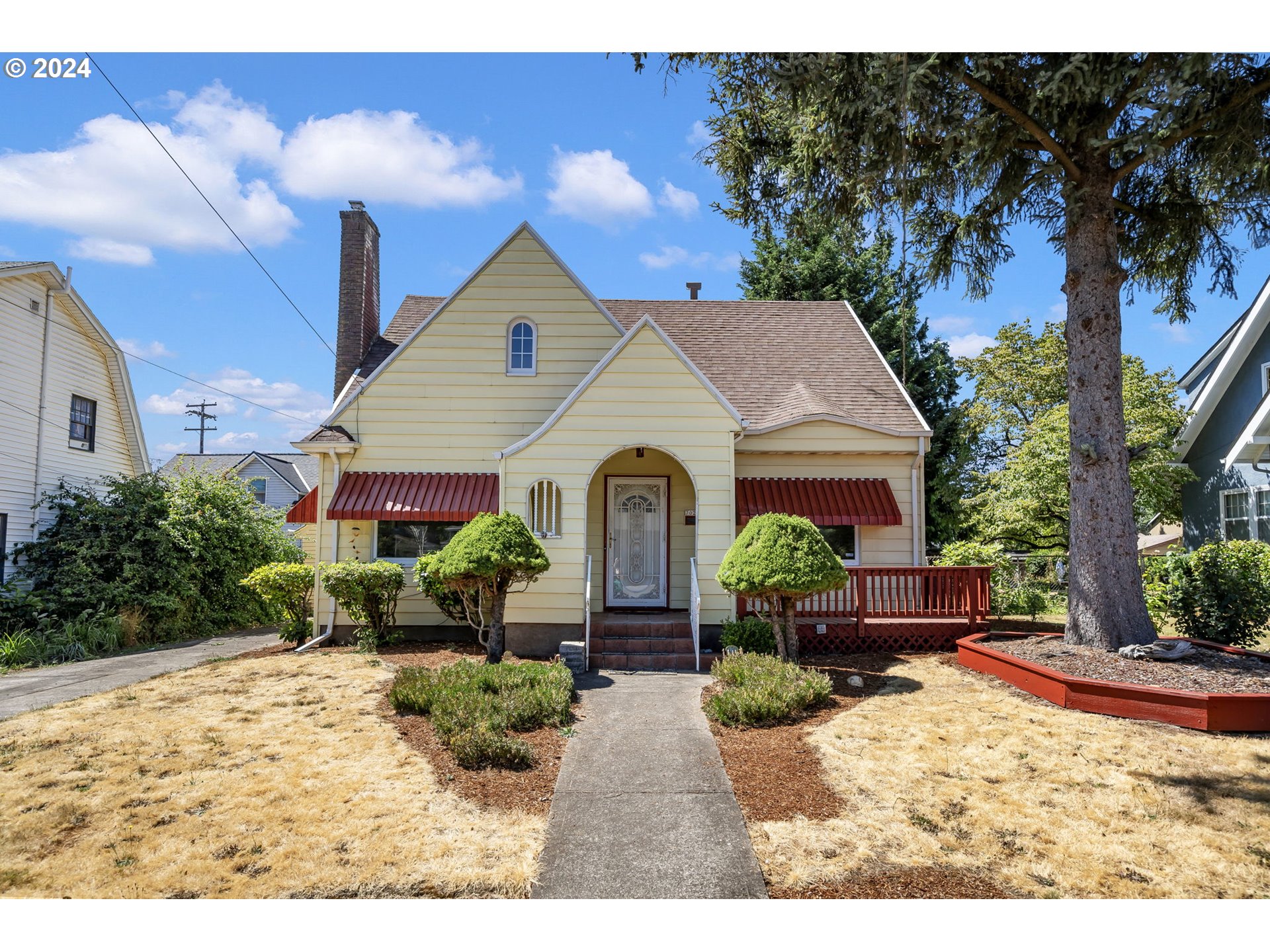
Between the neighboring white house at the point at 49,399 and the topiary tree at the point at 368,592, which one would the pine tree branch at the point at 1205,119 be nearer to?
the topiary tree at the point at 368,592

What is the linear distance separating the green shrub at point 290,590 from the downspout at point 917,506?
1043 centimetres

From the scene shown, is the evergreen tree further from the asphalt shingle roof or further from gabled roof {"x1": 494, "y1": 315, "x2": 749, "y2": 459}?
gabled roof {"x1": 494, "y1": 315, "x2": 749, "y2": 459}

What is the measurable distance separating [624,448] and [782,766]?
5.50m

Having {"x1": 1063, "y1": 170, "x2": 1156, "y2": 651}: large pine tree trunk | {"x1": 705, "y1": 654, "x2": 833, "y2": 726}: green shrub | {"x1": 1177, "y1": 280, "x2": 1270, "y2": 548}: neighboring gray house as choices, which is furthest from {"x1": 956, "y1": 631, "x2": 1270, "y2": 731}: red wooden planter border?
{"x1": 1177, "y1": 280, "x2": 1270, "y2": 548}: neighboring gray house

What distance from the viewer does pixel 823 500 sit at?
11.8m

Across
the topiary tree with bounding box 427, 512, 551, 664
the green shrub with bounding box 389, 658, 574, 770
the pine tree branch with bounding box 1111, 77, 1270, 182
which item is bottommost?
the green shrub with bounding box 389, 658, 574, 770

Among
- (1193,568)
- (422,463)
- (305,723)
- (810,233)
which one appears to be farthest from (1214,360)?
(305,723)

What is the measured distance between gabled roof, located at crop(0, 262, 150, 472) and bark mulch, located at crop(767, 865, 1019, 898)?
28.1ft

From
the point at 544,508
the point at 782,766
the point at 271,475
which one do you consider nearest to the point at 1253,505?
the point at 782,766

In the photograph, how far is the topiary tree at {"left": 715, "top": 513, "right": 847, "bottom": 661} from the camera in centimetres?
847

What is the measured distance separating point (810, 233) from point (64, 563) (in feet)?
45.0

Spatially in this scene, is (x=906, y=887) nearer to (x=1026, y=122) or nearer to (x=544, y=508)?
(x=544, y=508)

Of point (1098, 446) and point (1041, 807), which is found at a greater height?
point (1098, 446)

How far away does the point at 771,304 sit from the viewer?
15898mm
